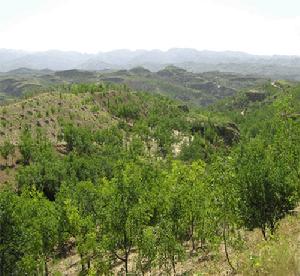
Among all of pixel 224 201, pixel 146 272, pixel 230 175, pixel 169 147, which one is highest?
pixel 230 175

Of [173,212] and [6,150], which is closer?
[173,212]

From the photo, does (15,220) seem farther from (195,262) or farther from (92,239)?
(195,262)

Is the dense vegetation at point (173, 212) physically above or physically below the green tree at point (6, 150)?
above

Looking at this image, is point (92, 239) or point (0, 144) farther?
point (0, 144)

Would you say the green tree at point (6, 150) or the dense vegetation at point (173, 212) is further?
the green tree at point (6, 150)

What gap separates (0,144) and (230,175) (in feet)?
435

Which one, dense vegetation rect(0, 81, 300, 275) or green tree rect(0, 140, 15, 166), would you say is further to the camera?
green tree rect(0, 140, 15, 166)

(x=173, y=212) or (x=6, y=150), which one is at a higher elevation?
(x=173, y=212)

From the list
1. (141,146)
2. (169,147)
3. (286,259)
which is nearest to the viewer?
(286,259)

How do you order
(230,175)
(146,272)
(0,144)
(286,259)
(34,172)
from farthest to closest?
1. (0,144)
2. (34,172)
3. (146,272)
4. (230,175)
5. (286,259)

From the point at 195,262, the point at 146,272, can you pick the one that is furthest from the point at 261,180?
the point at 146,272

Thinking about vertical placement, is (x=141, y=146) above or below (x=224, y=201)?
below

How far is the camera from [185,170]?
60719mm

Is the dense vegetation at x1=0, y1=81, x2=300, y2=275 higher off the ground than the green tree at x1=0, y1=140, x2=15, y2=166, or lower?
higher
